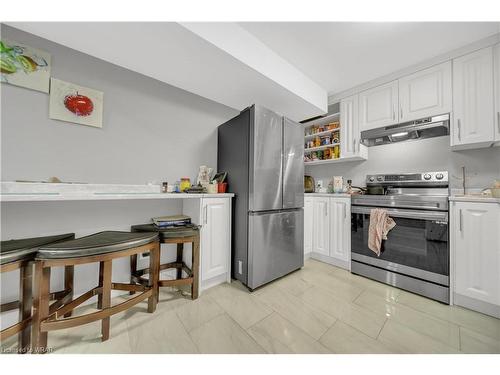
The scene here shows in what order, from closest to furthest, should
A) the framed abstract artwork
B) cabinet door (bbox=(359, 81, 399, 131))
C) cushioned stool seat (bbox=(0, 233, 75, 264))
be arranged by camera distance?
1. cushioned stool seat (bbox=(0, 233, 75, 264))
2. the framed abstract artwork
3. cabinet door (bbox=(359, 81, 399, 131))

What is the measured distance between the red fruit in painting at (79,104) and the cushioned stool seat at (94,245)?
1.04m

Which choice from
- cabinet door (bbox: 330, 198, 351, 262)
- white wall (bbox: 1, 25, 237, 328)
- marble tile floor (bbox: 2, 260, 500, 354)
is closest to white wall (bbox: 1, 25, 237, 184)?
white wall (bbox: 1, 25, 237, 328)

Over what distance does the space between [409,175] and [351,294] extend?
5.21 ft

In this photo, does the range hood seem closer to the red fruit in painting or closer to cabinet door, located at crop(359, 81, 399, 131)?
cabinet door, located at crop(359, 81, 399, 131)

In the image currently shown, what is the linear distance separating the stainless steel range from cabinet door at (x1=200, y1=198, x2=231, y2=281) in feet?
5.01

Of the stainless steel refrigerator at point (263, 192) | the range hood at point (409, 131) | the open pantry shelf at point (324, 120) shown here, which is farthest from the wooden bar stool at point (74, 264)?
the open pantry shelf at point (324, 120)

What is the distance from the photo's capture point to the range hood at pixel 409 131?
1.83 metres

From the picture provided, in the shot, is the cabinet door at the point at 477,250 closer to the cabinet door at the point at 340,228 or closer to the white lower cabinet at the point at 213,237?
the cabinet door at the point at 340,228

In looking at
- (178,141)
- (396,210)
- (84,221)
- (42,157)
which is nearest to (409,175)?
(396,210)

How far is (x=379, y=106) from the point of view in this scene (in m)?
2.21

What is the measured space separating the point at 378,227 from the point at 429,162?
1048 mm

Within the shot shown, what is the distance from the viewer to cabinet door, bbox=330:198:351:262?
7.20ft

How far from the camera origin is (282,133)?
6.49 feet

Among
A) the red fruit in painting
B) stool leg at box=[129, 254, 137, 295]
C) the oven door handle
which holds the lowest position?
stool leg at box=[129, 254, 137, 295]
